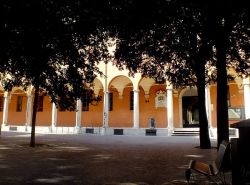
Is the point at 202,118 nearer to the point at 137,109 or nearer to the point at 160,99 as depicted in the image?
the point at 137,109

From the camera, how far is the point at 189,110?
27.8 meters

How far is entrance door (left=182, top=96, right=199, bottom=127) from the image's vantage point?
1087 inches

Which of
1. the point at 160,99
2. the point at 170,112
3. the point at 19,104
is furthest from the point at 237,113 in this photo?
the point at 19,104

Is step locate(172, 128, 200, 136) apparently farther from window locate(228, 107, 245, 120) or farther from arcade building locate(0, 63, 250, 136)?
window locate(228, 107, 245, 120)

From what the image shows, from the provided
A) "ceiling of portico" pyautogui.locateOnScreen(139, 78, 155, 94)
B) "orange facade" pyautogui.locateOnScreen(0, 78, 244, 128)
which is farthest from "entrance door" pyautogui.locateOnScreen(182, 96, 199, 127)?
"ceiling of portico" pyautogui.locateOnScreen(139, 78, 155, 94)

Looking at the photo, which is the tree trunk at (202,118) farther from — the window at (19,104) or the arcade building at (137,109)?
the window at (19,104)

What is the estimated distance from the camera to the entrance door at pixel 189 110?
27609mm

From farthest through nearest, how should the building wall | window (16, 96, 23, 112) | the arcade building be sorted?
window (16, 96, 23, 112)
the building wall
the arcade building

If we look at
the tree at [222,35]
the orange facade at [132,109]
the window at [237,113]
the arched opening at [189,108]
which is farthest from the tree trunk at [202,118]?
the arched opening at [189,108]

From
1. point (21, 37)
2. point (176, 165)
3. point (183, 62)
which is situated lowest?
point (176, 165)

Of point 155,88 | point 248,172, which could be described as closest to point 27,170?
point 248,172

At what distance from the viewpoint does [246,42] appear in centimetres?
1148

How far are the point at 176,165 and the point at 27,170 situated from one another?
4.25m

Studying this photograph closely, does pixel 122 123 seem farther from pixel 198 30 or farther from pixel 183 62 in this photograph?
pixel 198 30
